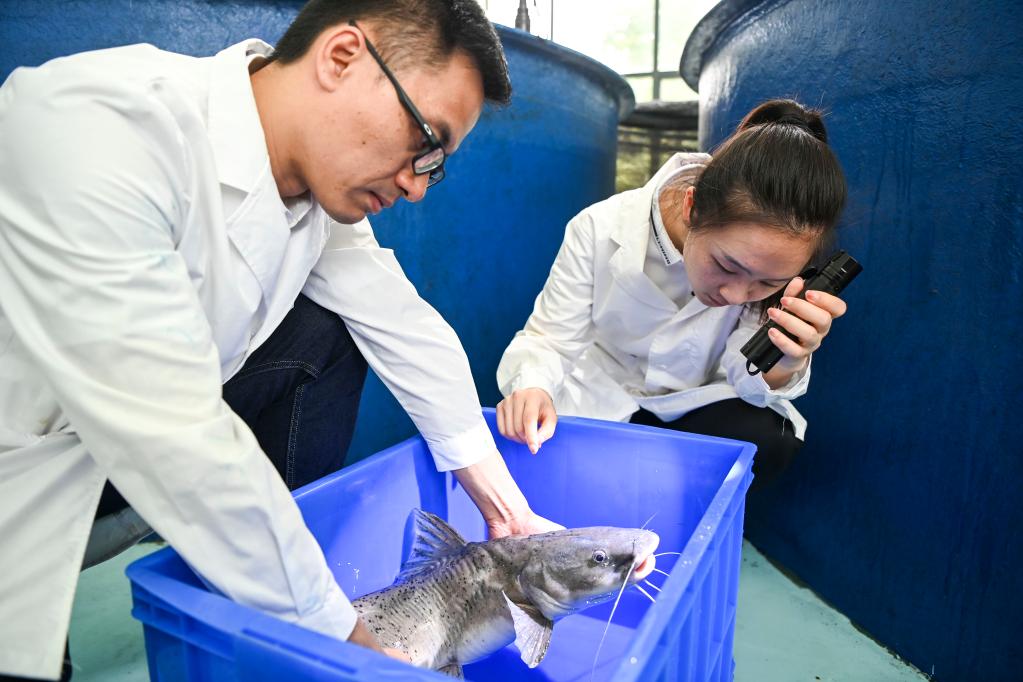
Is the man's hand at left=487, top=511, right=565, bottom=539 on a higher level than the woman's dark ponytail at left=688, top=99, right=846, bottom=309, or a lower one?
lower

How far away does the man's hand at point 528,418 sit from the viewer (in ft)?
3.20

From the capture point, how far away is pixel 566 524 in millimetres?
1059

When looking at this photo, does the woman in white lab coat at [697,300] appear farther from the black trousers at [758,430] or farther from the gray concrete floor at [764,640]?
the gray concrete floor at [764,640]

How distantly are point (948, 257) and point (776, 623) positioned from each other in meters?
0.63

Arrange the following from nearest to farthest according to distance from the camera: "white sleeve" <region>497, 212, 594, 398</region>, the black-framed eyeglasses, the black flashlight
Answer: the black-framed eyeglasses → the black flashlight → "white sleeve" <region>497, 212, 594, 398</region>

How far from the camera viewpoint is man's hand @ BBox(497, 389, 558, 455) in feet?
3.20

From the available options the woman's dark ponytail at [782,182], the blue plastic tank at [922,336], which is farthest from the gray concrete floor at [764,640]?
the woman's dark ponytail at [782,182]

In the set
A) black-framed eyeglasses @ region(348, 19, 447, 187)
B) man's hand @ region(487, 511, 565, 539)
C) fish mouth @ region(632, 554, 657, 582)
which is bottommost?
man's hand @ region(487, 511, 565, 539)

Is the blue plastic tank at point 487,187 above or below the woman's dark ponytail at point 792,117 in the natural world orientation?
below

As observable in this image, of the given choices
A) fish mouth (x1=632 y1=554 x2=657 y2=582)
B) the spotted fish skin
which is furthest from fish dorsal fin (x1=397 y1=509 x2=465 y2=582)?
fish mouth (x1=632 y1=554 x2=657 y2=582)

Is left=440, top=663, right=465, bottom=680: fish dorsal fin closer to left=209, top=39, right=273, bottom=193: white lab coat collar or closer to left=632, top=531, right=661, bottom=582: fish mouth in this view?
left=632, top=531, right=661, bottom=582: fish mouth

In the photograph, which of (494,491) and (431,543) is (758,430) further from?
(431,543)

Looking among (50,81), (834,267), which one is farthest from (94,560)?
(834,267)

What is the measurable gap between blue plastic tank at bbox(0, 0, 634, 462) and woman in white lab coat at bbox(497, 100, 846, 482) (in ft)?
0.98
